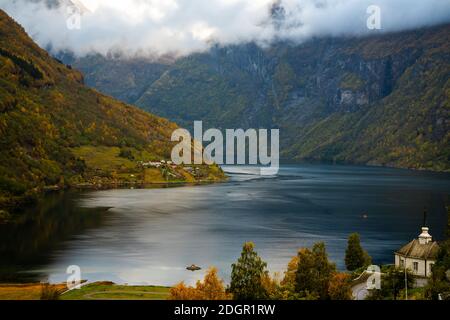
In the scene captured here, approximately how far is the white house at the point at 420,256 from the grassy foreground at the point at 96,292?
107ft

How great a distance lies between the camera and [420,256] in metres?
82.1

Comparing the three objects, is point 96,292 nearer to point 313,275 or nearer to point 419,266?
point 313,275

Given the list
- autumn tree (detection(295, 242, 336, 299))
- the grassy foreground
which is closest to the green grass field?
the grassy foreground

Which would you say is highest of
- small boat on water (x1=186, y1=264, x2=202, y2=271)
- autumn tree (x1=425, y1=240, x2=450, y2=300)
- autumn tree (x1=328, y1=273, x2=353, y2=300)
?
autumn tree (x1=425, y1=240, x2=450, y2=300)

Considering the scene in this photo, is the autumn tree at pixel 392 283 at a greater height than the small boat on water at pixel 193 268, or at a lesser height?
greater

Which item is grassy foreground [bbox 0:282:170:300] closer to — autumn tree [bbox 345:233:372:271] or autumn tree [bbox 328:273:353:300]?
autumn tree [bbox 328:273:353:300]

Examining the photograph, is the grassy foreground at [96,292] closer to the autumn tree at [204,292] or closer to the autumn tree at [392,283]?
the autumn tree at [204,292]

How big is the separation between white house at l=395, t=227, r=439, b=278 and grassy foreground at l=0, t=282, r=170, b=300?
3251 cm

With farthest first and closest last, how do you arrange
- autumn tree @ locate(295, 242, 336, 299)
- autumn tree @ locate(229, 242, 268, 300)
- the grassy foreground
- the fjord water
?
the fjord water
the grassy foreground
autumn tree @ locate(295, 242, 336, 299)
autumn tree @ locate(229, 242, 268, 300)

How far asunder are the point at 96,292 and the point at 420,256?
145ft

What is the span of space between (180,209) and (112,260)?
85347 mm

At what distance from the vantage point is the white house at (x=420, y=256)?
3182 inches

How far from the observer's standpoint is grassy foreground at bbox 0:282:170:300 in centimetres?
8031

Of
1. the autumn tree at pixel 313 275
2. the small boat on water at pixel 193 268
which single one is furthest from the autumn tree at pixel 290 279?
the small boat on water at pixel 193 268
